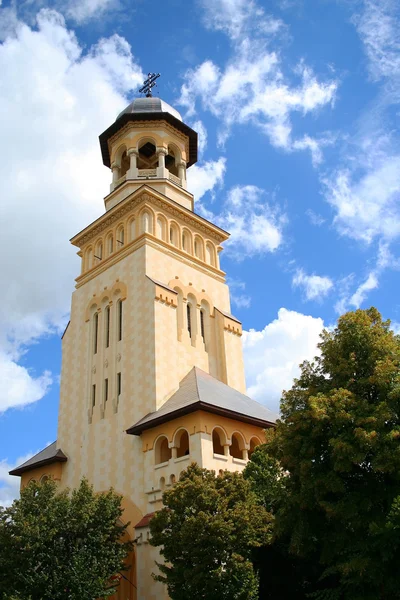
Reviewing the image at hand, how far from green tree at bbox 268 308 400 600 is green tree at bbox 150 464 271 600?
1343 mm

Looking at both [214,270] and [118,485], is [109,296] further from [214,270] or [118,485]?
[118,485]

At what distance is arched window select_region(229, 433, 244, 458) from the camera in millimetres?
24938

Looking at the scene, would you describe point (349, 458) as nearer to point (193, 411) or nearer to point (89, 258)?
point (193, 411)

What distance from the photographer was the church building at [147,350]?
23.8 meters

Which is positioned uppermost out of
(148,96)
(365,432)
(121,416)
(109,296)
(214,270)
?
(148,96)

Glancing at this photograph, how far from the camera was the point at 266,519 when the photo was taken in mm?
18141

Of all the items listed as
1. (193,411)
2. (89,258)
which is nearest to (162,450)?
(193,411)

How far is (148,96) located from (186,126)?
17.3ft

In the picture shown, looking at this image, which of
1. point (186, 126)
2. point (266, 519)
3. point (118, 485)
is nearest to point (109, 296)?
point (118, 485)

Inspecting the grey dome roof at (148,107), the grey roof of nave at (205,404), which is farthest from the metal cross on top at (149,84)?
the grey roof of nave at (205,404)

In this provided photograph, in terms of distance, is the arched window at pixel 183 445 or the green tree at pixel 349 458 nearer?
the green tree at pixel 349 458

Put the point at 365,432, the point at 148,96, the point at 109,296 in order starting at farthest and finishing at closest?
the point at 148,96
the point at 109,296
the point at 365,432

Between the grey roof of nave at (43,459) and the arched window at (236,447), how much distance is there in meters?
9.16

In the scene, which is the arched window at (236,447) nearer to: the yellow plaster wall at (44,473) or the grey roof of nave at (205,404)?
the grey roof of nave at (205,404)
